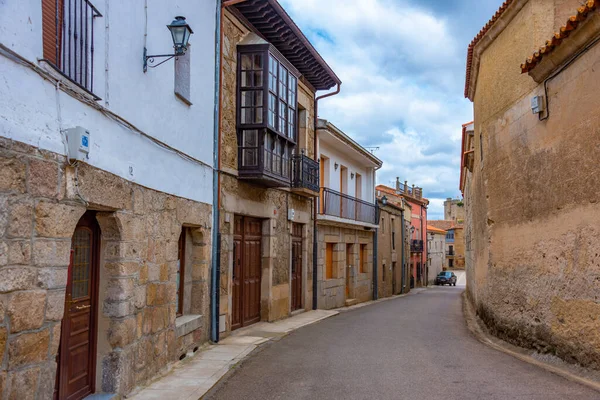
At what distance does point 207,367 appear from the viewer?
24.2 feet

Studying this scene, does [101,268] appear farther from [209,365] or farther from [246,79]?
[246,79]

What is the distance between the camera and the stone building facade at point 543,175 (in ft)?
22.9

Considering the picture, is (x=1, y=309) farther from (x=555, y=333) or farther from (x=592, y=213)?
(x=555, y=333)

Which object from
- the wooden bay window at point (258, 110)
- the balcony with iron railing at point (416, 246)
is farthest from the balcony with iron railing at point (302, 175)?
the balcony with iron railing at point (416, 246)

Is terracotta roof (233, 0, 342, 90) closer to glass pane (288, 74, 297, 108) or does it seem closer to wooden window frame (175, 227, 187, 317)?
glass pane (288, 74, 297, 108)

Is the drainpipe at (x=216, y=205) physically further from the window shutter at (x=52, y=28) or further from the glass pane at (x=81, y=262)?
the window shutter at (x=52, y=28)

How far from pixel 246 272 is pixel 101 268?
5.34m

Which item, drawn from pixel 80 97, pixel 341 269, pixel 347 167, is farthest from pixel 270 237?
pixel 347 167

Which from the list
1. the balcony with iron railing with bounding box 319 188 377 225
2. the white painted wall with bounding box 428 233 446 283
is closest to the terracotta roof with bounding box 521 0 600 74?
the balcony with iron railing with bounding box 319 188 377 225

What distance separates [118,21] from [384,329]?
26.6 ft

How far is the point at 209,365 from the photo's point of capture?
750 cm

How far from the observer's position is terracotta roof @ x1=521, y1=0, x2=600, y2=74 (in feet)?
21.0

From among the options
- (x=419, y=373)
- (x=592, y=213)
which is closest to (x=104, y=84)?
(x=419, y=373)

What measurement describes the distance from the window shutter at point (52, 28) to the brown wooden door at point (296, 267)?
959 cm
